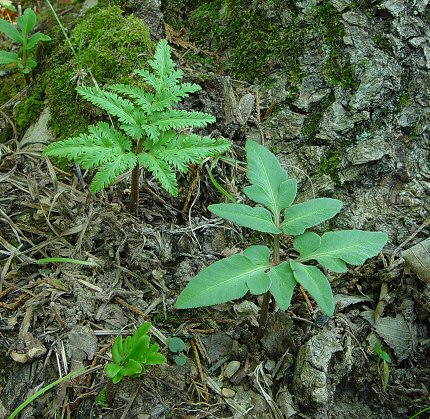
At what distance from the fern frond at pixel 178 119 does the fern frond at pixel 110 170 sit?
0.22m

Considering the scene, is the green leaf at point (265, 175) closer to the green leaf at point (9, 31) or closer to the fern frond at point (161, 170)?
the fern frond at point (161, 170)

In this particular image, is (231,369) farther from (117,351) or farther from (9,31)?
(9,31)

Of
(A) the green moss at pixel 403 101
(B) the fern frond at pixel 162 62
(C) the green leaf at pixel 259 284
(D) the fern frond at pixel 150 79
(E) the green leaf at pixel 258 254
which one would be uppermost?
(B) the fern frond at pixel 162 62

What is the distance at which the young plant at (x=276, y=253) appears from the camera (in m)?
1.93

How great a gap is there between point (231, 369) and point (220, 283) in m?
0.50

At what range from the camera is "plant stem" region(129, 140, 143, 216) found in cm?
232

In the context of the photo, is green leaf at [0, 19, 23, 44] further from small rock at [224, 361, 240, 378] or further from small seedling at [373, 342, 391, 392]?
small seedling at [373, 342, 391, 392]

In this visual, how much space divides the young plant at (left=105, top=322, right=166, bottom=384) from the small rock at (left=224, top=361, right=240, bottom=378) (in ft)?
1.18

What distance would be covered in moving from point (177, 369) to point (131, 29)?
6.35ft

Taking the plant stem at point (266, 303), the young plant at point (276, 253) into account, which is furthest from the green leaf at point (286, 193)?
the plant stem at point (266, 303)

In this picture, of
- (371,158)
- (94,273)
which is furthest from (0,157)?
(371,158)

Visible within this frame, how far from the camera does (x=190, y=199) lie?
2670 mm

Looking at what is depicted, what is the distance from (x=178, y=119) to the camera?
2.30m

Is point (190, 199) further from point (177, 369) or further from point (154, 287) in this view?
point (177, 369)
